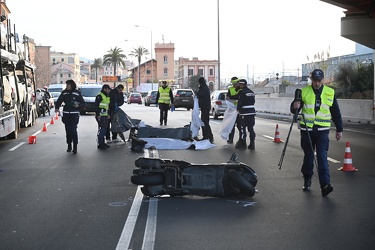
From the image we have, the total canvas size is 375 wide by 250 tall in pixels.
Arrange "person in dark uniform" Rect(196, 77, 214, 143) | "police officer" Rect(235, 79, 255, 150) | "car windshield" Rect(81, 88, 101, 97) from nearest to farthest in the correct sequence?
1. "police officer" Rect(235, 79, 255, 150)
2. "person in dark uniform" Rect(196, 77, 214, 143)
3. "car windshield" Rect(81, 88, 101, 97)

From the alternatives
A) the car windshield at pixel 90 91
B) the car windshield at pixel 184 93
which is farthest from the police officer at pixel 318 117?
the car windshield at pixel 184 93

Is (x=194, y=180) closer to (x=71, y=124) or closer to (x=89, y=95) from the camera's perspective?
(x=71, y=124)

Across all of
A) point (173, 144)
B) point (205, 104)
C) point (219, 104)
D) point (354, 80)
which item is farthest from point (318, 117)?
point (354, 80)

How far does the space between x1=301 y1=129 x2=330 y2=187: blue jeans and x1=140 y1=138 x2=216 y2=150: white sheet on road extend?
7399 mm

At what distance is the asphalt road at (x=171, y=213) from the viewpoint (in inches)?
273

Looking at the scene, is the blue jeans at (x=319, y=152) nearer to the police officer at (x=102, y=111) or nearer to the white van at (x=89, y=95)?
the police officer at (x=102, y=111)

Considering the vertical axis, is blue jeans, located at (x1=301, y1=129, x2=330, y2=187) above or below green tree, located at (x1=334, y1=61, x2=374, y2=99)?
below

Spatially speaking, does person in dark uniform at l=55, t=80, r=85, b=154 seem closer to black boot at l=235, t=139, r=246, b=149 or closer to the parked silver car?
black boot at l=235, t=139, r=246, b=149

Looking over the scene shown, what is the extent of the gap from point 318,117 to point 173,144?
26.5ft

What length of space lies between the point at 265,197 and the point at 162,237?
2.85m

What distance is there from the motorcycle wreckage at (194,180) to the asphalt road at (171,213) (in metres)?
0.14

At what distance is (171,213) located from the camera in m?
8.38

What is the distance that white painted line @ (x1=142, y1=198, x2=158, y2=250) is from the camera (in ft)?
22.2

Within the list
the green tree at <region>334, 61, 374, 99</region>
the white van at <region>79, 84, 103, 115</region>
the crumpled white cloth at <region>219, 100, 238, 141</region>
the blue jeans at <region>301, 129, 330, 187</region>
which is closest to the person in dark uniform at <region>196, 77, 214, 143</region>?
the crumpled white cloth at <region>219, 100, 238, 141</region>
